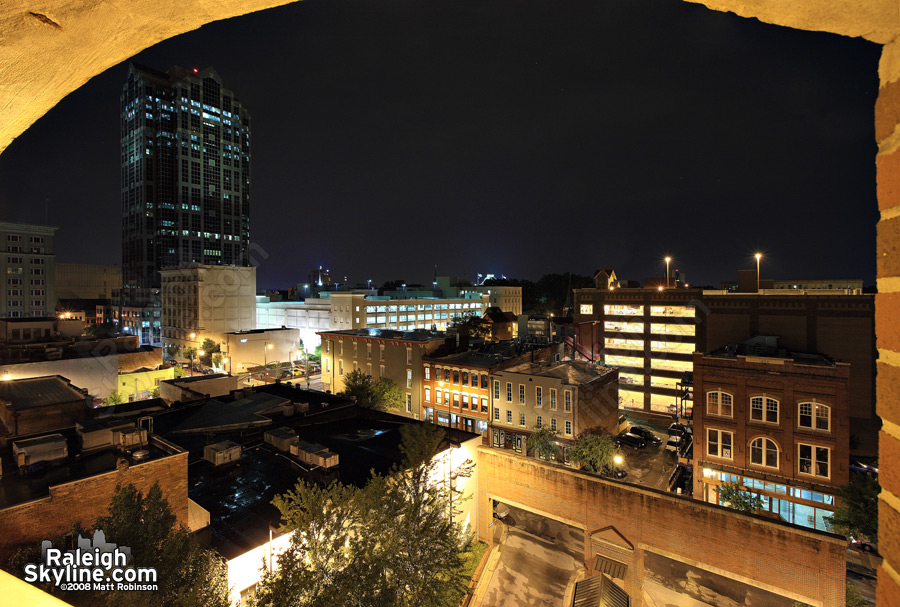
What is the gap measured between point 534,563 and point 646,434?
19700mm

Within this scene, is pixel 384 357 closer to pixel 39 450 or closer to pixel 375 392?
pixel 375 392

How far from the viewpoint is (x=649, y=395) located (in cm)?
4403

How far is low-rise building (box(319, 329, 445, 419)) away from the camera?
41.8 meters

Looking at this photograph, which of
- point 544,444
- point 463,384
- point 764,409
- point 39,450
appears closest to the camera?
point 39,450

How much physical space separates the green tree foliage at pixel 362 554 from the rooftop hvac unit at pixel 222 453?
6.85m

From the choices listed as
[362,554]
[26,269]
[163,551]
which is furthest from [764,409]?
[26,269]

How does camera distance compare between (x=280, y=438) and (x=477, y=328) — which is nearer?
(x=280, y=438)

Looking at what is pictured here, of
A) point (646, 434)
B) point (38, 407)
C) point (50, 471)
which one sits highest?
point (38, 407)

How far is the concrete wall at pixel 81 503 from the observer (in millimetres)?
11203

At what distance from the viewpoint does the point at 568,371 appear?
3472cm

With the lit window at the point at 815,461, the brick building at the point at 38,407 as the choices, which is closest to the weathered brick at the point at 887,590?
the lit window at the point at 815,461

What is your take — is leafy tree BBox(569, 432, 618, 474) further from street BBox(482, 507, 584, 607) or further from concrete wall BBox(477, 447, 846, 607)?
concrete wall BBox(477, 447, 846, 607)

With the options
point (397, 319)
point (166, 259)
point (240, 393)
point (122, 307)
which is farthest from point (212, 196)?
point (240, 393)

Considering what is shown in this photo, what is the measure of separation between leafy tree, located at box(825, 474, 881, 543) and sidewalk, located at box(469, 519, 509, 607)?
55.4 ft
